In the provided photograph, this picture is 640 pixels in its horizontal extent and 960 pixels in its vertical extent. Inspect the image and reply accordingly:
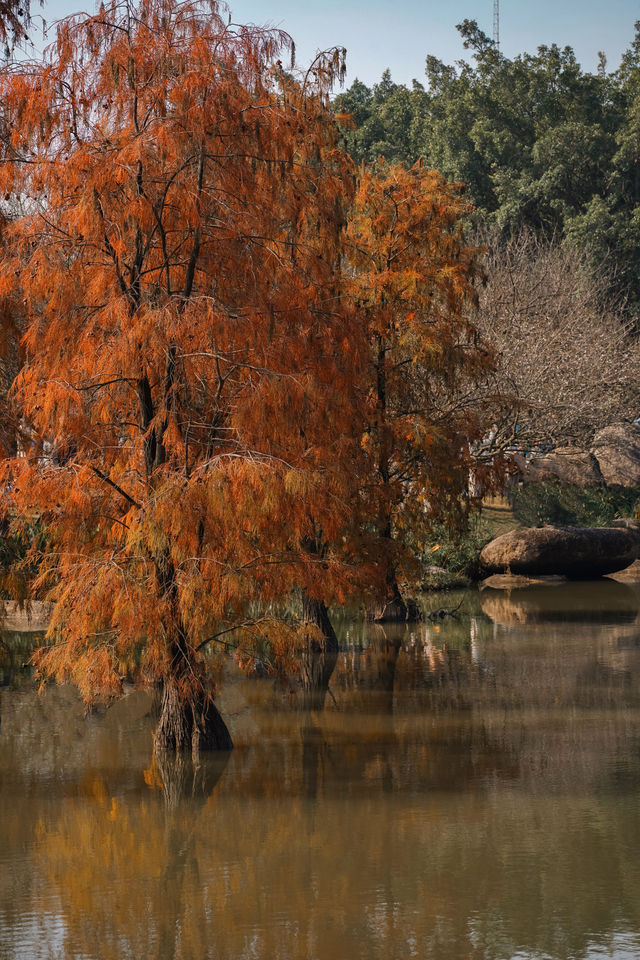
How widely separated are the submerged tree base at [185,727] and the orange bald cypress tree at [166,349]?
0.08ft

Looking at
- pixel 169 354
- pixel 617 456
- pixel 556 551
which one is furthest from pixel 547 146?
pixel 169 354

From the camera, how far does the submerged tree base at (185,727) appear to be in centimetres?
1103

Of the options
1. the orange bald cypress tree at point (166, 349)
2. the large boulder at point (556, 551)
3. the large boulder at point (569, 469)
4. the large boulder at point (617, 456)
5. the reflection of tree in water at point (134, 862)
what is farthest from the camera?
the large boulder at point (617, 456)

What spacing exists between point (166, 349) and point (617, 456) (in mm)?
23368

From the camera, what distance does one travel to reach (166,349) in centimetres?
999

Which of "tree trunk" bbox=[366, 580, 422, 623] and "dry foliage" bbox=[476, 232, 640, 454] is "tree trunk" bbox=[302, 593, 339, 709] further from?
"dry foliage" bbox=[476, 232, 640, 454]

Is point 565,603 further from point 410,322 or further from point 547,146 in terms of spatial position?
point 547,146

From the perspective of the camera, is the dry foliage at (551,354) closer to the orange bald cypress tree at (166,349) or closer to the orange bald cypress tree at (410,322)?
the orange bald cypress tree at (410,322)

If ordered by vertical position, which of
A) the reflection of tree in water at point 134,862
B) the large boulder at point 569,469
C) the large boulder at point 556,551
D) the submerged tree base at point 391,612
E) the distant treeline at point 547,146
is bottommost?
the reflection of tree in water at point 134,862

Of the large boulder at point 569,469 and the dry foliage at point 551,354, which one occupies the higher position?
the dry foliage at point 551,354

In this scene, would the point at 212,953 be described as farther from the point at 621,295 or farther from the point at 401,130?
the point at 401,130

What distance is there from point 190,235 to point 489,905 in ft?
21.9


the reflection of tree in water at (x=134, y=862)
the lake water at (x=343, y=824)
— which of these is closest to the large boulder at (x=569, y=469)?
the lake water at (x=343, y=824)

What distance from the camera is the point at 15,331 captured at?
40.8ft
